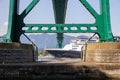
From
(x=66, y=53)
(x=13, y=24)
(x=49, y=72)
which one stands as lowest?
(x=49, y=72)

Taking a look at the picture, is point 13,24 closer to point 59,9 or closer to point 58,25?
point 58,25

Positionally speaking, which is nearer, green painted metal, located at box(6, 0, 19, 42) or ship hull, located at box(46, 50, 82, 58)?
green painted metal, located at box(6, 0, 19, 42)

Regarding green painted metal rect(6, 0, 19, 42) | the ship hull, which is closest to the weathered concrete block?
green painted metal rect(6, 0, 19, 42)

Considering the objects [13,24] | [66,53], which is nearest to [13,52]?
[13,24]

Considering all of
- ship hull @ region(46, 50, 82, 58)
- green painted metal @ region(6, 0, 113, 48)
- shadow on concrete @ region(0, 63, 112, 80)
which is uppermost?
green painted metal @ region(6, 0, 113, 48)

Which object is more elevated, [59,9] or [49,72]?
[59,9]

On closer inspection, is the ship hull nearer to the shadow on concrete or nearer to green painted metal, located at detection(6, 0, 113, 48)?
green painted metal, located at detection(6, 0, 113, 48)

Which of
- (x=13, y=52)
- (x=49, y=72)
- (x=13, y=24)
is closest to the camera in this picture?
(x=49, y=72)

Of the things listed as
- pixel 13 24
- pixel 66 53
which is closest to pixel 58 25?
pixel 13 24

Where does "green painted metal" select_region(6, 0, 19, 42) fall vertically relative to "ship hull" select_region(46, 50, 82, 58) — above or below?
above

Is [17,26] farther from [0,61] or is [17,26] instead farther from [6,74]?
[6,74]

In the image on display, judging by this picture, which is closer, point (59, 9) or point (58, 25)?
point (58, 25)

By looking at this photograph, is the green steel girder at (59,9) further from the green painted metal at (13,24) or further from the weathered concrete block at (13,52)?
the weathered concrete block at (13,52)

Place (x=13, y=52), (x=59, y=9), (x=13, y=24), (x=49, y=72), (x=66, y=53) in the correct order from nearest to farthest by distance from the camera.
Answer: (x=49, y=72) → (x=13, y=52) → (x=13, y=24) → (x=59, y=9) → (x=66, y=53)
